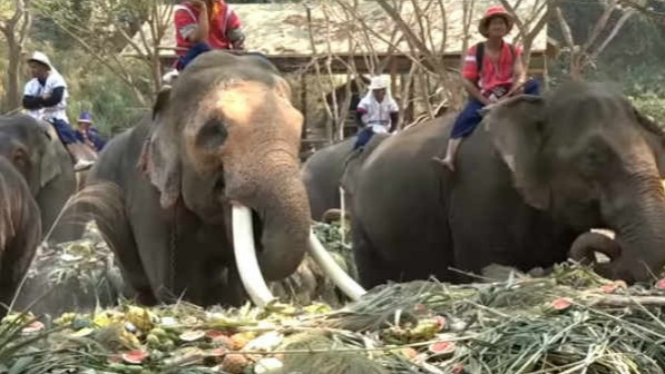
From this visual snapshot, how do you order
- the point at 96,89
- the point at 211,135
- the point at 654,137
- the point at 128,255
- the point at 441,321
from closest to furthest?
the point at 441,321 → the point at 211,135 → the point at 654,137 → the point at 128,255 → the point at 96,89

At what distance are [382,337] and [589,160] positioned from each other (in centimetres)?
390

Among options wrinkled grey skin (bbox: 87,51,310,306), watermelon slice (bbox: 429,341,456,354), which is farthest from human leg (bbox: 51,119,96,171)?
watermelon slice (bbox: 429,341,456,354)

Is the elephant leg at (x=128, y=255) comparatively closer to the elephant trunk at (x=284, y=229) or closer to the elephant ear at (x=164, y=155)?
the elephant ear at (x=164, y=155)

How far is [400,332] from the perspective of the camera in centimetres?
536

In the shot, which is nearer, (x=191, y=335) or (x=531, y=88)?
(x=191, y=335)

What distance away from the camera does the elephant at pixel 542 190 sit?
28.5ft

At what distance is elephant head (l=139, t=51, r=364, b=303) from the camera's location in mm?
7520

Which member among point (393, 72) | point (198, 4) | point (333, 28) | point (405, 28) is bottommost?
point (393, 72)

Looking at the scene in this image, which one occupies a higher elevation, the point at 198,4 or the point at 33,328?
the point at 198,4

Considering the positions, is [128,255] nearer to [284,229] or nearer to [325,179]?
[284,229]

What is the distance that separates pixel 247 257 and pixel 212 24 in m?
2.39

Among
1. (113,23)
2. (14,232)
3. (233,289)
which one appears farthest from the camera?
(113,23)

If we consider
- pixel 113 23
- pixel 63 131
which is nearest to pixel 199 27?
pixel 63 131

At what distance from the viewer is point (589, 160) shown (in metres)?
9.02
